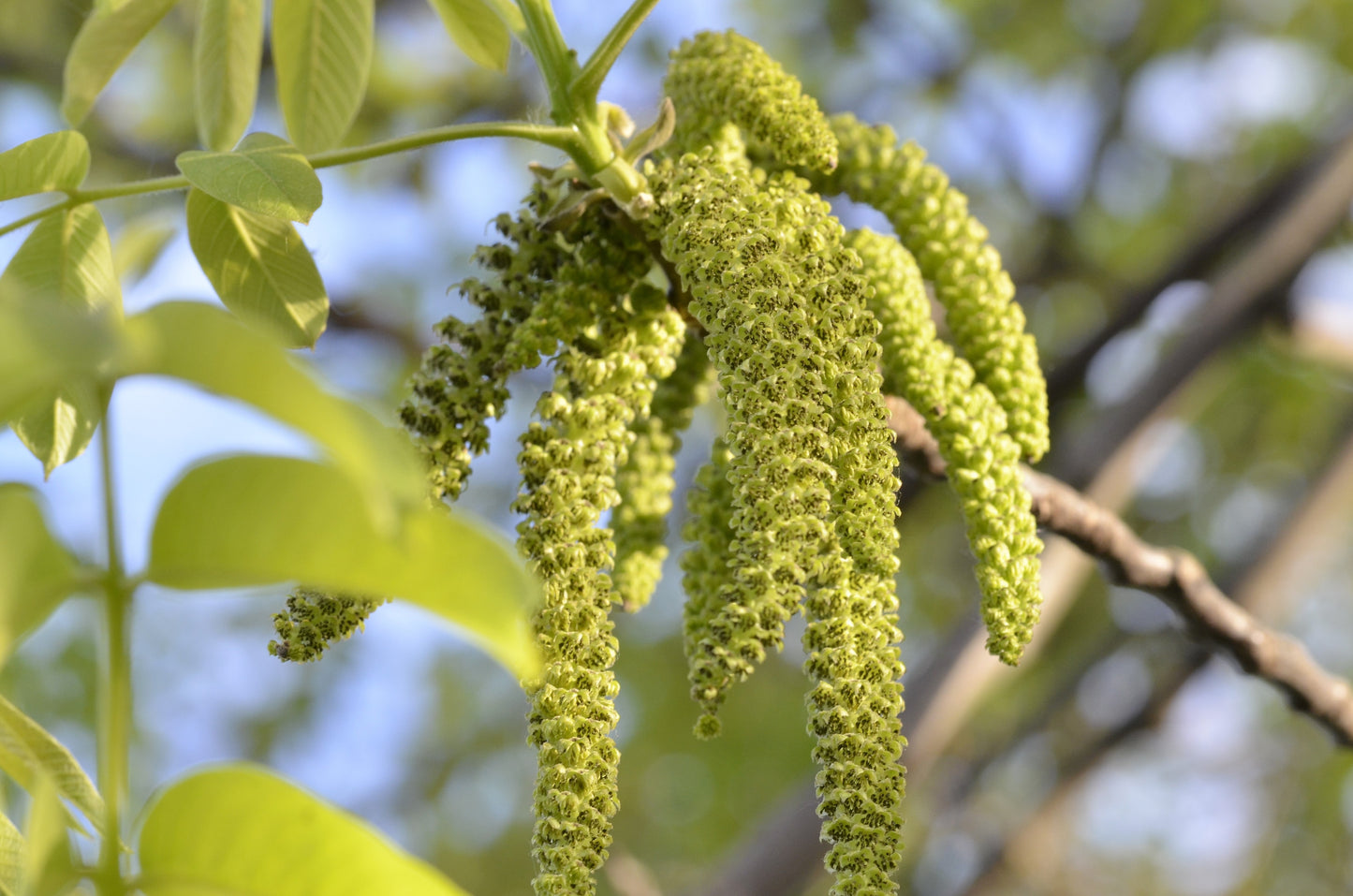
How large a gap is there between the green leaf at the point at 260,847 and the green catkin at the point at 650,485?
720 millimetres

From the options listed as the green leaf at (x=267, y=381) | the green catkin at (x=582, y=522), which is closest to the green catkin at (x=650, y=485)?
the green catkin at (x=582, y=522)

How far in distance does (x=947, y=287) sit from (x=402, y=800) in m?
5.12

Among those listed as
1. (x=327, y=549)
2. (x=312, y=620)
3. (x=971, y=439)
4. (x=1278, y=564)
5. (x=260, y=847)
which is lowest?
(x=260, y=847)

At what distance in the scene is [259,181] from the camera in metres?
0.96

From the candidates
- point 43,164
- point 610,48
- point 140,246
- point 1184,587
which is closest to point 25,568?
point 43,164

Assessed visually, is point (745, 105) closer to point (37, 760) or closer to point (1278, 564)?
point (37, 760)

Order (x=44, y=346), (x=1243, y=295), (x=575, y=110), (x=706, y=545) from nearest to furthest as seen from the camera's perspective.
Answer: (x=44, y=346) → (x=575, y=110) → (x=706, y=545) → (x=1243, y=295)

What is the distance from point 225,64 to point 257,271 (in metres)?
0.37

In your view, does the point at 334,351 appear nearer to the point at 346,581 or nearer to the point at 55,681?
the point at 55,681

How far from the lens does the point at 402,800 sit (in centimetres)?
564

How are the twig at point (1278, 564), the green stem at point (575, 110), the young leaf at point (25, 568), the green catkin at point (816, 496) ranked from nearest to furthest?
the young leaf at point (25, 568)
the green catkin at point (816, 496)
the green stem at point (575, 110)
the twig at point (1278, 564)

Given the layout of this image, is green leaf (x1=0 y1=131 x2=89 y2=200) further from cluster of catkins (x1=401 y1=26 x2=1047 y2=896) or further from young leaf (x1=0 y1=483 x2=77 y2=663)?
young leaf (x1=0 y1=483 x2=77 y2=663)

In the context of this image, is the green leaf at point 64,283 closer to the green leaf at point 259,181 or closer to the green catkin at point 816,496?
the green leaf at point 259,181

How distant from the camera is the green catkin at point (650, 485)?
1358mm
